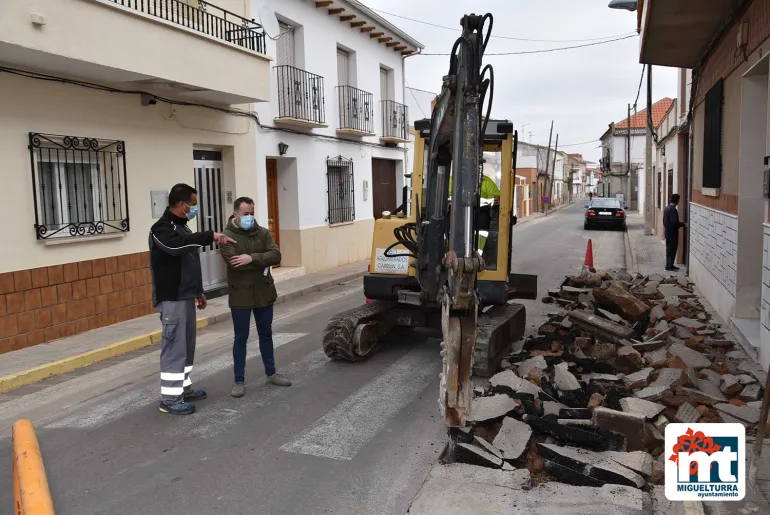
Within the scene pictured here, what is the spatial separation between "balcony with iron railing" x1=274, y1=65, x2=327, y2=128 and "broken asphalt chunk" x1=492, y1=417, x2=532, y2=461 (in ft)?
33.5

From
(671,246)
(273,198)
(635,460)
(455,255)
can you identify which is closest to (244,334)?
(455,255)

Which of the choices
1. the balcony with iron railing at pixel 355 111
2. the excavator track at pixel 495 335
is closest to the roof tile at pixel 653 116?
the balcony with iron railing at pixel 355 111

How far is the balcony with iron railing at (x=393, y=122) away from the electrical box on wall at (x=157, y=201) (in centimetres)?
947

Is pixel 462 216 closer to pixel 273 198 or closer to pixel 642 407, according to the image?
pixel 642 407

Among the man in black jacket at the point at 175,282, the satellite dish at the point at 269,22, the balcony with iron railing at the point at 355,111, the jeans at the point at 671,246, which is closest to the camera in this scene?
the man in black jacket at the point at 175,282

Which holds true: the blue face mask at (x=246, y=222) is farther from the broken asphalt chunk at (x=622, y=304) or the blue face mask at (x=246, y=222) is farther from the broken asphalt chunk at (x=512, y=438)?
the broken asphalt chunk at (x=622, y=304)

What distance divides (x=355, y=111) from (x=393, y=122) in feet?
9.08

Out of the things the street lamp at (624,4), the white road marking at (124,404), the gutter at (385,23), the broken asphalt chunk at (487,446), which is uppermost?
the gutter at (385,23)

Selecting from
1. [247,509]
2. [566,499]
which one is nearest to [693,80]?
[566,499]

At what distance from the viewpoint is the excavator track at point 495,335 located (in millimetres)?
6223

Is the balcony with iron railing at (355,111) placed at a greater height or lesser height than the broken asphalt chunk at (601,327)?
greater

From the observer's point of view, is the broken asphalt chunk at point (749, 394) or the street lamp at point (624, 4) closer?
the broken asphalt chunk at point (749, 394)

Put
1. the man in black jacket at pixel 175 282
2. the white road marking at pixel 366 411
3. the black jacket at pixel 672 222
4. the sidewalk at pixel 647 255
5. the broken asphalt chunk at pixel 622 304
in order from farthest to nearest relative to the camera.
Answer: the sidewalk at pixel 647 255, the black jacket at pixel 672 222, the broken asphalt chunk at pixel 622 304, the man in black jacket at pixel 175 282, the white road marking at pixel 366 411

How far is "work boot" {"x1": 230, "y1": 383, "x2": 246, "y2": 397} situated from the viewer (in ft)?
19.7
